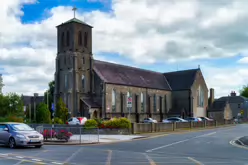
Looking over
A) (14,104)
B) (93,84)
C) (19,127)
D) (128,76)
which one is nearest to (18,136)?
(19,127)

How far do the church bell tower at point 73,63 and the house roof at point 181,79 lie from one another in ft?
81.6

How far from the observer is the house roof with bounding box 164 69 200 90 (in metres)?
78.4

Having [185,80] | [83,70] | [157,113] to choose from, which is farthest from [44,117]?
[185,80]

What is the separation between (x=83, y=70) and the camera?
206 ft

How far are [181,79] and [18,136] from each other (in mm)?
63926

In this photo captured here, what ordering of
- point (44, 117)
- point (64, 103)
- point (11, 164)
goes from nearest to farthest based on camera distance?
point (11, 164) < point (44, 117) < point (64, 103)

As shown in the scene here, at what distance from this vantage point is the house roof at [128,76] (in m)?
64.0

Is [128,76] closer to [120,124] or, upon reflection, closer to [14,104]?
[14,104]

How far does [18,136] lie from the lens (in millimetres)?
20141

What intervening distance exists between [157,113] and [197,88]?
1237 centimetres

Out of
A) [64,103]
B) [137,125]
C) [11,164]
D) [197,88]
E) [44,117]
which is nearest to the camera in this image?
[11,164]

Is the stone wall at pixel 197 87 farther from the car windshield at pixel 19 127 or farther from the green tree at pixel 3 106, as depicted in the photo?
Result: the car windshield at pixel 19 127

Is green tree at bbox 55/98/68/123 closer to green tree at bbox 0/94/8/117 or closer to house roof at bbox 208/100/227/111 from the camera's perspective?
green tree at bbox 0/94/8/117

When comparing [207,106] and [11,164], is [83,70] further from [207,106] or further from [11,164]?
[11,164]
